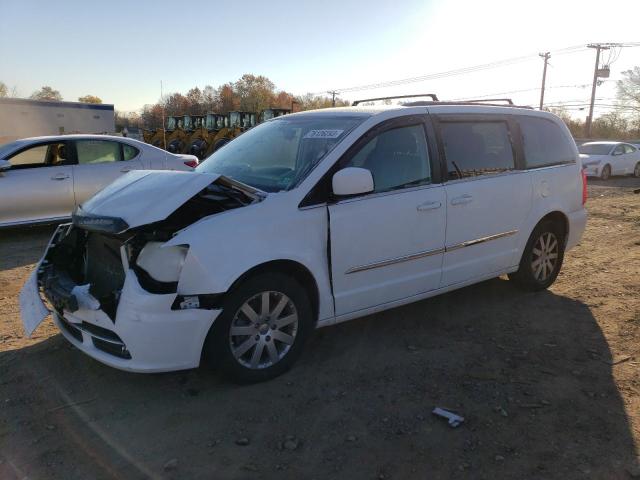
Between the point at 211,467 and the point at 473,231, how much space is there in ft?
9.52

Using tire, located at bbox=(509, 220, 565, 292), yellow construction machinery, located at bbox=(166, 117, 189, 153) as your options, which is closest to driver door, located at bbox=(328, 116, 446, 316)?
tire, located at bbox=(509, 220, 565, 292)

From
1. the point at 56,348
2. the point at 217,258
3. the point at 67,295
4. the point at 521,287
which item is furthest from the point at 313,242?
the point at 521,287

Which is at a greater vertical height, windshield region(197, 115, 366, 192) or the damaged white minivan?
windshield region(197, 115, 366, 192)

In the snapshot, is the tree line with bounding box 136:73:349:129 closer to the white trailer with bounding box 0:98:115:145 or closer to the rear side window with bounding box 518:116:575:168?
the white trailer with bounding box 0:98:115:145

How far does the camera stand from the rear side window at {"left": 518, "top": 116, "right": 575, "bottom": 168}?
5.16m

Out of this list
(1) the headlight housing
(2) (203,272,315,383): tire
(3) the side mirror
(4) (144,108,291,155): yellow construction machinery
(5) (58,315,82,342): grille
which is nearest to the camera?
(1) the headlight housing

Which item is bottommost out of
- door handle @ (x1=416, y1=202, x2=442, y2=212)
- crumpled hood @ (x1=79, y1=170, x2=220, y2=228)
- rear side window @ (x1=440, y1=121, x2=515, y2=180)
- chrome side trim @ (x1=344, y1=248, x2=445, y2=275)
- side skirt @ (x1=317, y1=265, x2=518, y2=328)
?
side skirt @ (x1=317, y1=265, x2=518, y2=328)

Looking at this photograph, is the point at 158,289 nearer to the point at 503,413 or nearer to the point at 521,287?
the point at 503,413

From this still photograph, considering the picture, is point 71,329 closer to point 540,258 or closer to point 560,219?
point 540,258

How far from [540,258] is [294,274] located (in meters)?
3.01

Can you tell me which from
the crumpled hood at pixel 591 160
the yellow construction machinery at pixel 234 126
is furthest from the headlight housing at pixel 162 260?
the yellow construction machinery at pixel 234 126

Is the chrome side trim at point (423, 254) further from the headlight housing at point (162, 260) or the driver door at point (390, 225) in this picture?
the headlight housing at point (162, 260)

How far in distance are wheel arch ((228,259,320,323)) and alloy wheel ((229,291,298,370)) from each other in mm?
151

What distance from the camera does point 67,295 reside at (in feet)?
10.9
